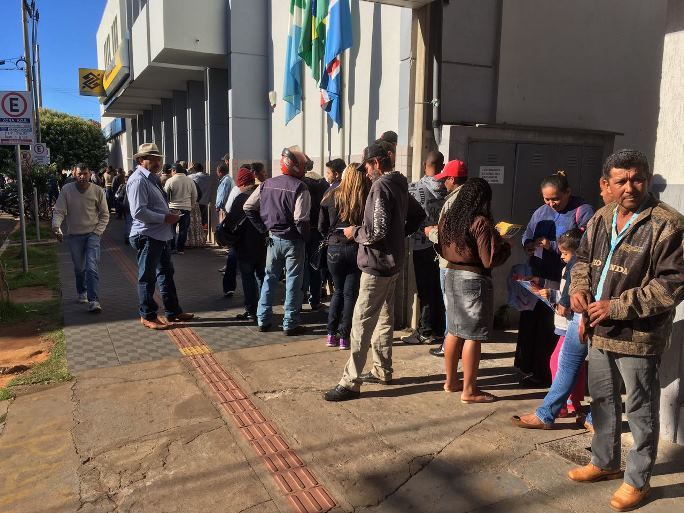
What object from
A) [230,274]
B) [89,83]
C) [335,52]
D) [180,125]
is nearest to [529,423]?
[230,274]

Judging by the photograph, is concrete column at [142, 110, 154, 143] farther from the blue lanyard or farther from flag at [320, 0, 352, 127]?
the blue lanyard

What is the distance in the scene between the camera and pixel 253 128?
11945 mm

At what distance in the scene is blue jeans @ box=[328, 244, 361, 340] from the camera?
498 cm

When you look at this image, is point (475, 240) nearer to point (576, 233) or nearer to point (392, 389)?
point (576, 233)

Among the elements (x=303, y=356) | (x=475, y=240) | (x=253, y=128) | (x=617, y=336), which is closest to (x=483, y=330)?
(x=475, y=240)

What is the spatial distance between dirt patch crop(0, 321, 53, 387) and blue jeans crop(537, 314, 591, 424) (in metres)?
4.39

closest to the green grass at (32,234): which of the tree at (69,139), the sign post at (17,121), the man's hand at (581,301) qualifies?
the sign post at (17,121)

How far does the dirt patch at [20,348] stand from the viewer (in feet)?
16.3

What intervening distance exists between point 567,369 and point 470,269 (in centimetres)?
95

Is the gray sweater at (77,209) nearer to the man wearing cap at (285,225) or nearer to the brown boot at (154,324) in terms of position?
the brown boot at (154,324)

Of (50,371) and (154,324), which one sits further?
(154,324)

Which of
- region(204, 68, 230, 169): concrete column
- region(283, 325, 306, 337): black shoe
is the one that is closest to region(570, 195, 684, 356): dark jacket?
region(283, 325, 306, 337): black shoe

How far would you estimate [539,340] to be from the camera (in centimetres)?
455

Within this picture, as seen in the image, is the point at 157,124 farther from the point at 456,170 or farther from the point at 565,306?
the point at 565,306
